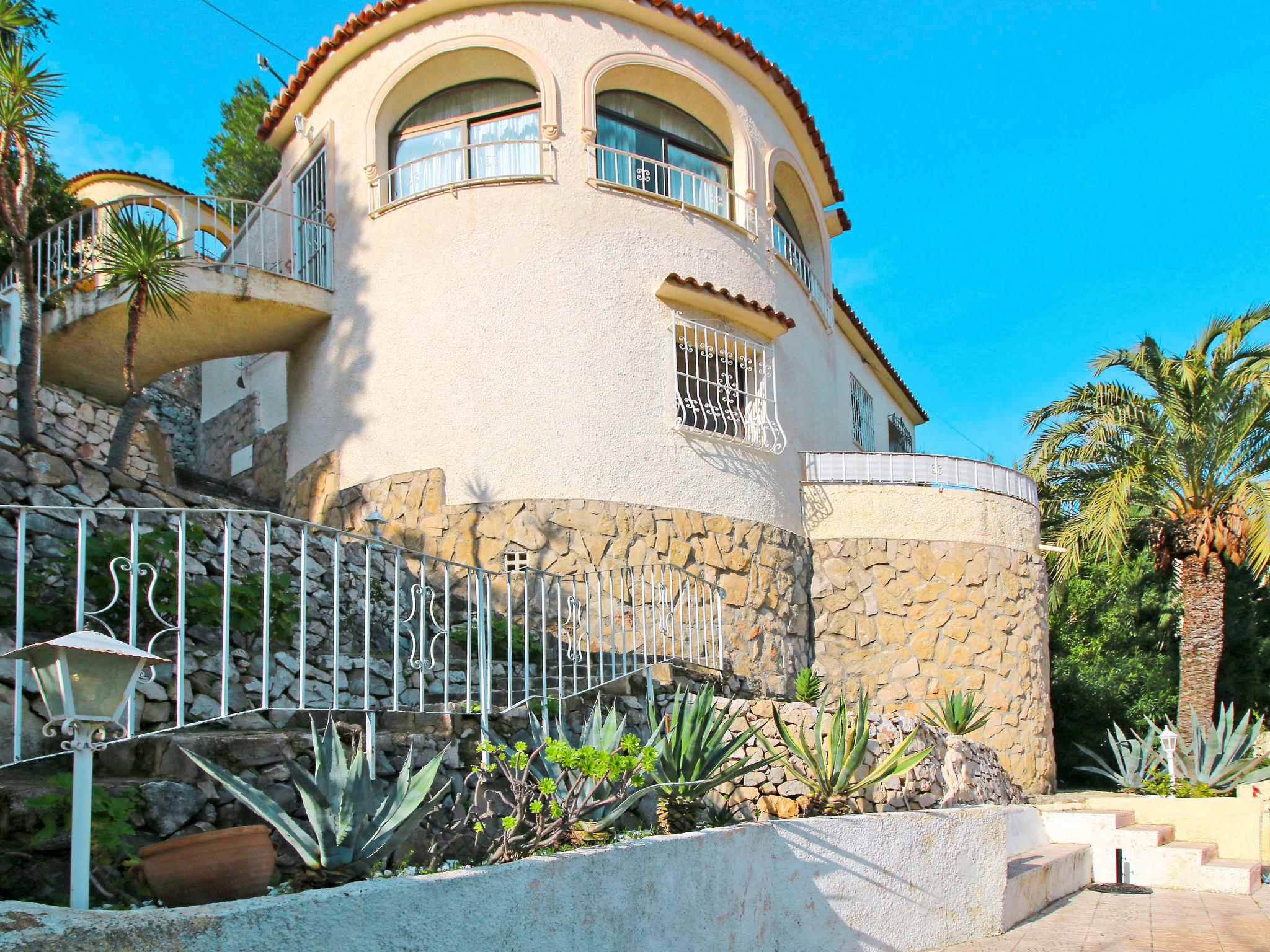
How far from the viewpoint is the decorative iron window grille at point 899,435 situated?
21.1 metres

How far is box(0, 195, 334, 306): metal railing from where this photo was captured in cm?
1162

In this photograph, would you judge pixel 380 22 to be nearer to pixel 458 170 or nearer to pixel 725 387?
pixel 458 170

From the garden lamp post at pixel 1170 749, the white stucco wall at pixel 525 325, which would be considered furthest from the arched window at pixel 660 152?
the garden lamp post at pixel 1170 749

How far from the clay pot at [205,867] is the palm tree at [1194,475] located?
1333 cm

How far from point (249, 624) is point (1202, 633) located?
548 inches

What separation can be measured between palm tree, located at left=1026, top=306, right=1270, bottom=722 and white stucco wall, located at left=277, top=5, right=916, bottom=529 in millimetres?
5569

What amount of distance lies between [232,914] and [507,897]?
1312 millimetres

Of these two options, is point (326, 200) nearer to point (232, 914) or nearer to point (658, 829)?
point (658, 829)

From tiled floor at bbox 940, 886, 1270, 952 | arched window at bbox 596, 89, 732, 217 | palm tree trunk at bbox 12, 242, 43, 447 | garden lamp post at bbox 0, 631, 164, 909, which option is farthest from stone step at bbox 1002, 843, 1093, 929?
palm tree trunk at bbox 12, 242, 43, 447

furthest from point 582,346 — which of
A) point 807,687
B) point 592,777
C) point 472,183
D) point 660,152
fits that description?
point 592,777

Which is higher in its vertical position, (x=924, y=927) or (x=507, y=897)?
(x=507, y=897)

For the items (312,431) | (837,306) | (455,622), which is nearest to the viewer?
(455,622)

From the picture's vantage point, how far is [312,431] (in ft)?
41.3

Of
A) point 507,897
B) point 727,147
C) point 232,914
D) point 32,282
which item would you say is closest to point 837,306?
point 727,147
